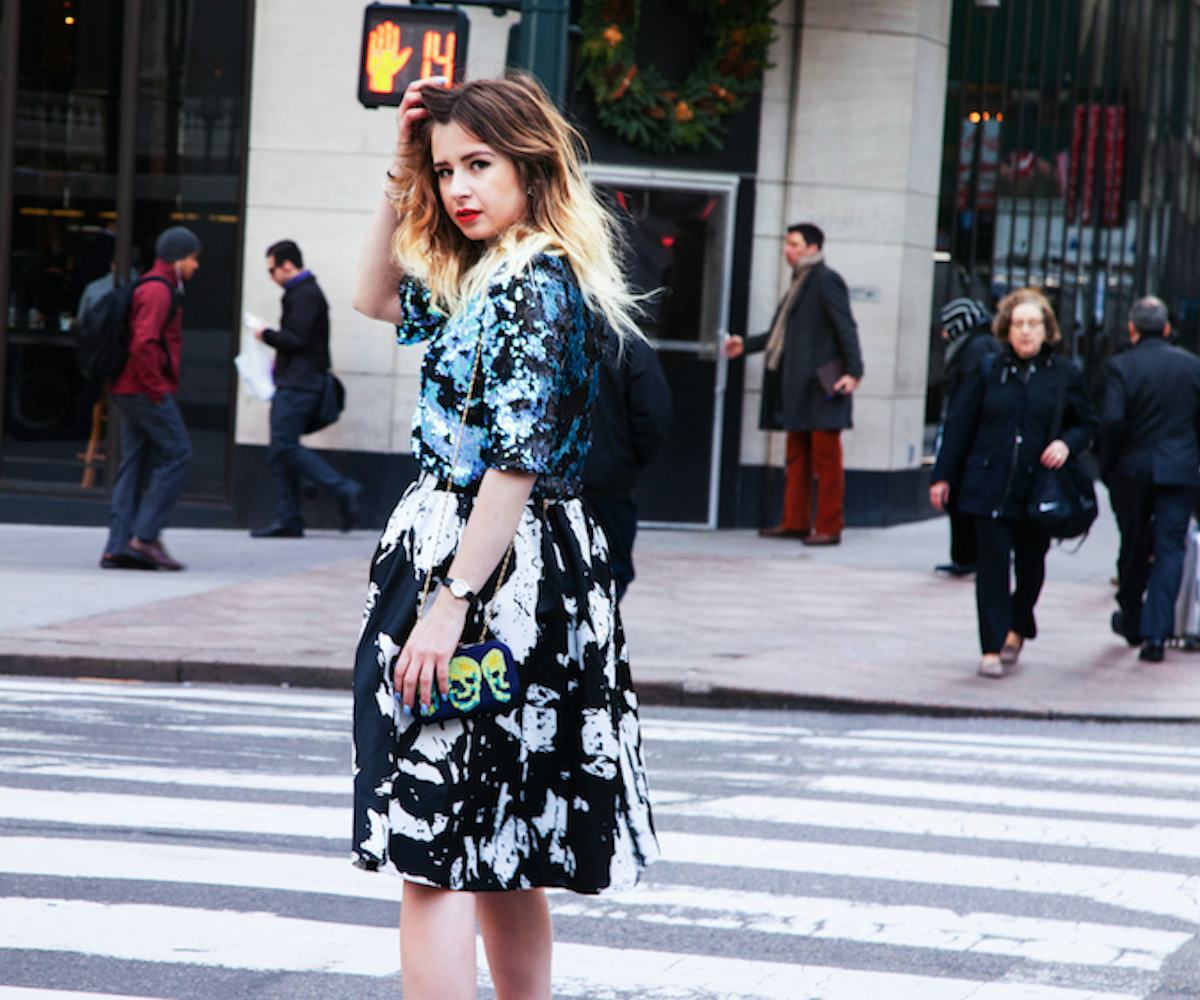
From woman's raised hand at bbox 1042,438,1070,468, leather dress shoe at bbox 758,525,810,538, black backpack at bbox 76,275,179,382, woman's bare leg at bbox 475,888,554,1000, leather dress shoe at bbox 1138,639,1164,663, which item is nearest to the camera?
woman's bare leg at bbox 475,888,554,1000

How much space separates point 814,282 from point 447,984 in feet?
39.8

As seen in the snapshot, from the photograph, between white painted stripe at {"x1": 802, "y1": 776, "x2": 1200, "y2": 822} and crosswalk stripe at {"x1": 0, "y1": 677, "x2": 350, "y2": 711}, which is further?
crosswalk stripe at {"x1": 0, "y1": 677, "x2": 350, "y2": 711}

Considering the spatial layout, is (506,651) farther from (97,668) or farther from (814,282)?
(814,282)

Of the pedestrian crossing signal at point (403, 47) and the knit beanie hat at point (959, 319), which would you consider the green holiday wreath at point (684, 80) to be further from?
the pedestrian crossing signal at point (403, 47)

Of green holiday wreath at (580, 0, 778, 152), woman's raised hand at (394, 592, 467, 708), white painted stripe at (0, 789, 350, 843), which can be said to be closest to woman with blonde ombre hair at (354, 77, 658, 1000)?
woman's raised hand at (394, 592, 467, 708)

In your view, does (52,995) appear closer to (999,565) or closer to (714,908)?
(714,908)

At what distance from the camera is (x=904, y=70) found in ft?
52.1

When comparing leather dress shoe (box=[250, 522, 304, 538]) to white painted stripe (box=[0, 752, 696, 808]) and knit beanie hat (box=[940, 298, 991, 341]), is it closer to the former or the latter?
knit beanie hat (box=[940, 298, 991, 341])

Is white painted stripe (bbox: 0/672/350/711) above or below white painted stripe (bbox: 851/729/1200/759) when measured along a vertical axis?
below

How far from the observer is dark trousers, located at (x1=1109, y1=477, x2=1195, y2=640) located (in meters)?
11.0

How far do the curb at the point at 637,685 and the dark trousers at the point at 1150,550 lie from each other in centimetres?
158

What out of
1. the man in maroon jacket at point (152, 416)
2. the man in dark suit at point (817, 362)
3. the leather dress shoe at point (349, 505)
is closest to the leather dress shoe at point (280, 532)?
the leather dress shoe at point (349, 505)

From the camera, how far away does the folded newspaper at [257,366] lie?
14.3 m

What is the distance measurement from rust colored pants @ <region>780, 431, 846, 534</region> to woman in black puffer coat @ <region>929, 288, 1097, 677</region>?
490 centimetres
